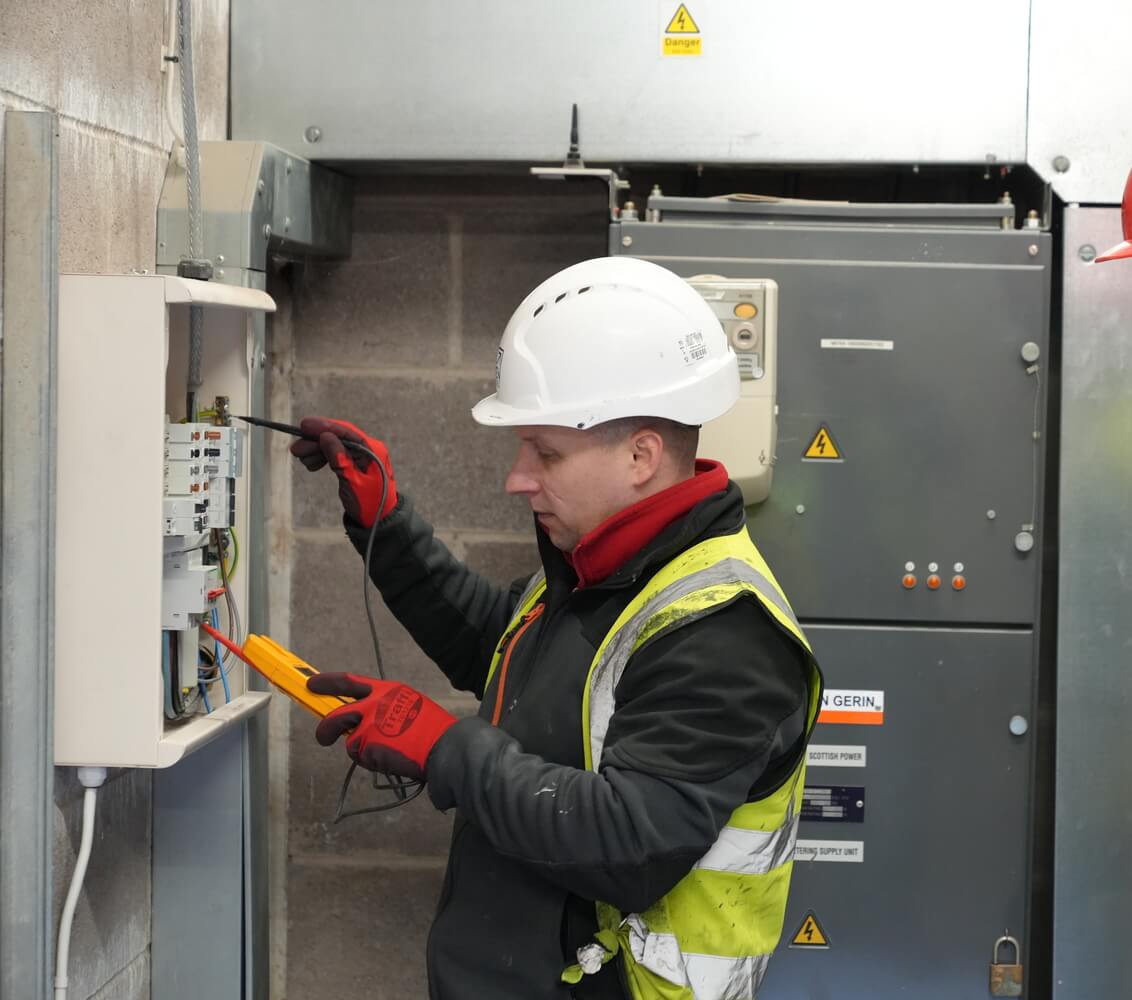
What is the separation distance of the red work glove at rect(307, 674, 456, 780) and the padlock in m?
1.16

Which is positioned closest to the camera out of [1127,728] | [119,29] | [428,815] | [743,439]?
[119,29]

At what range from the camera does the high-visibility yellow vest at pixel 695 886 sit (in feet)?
4.30

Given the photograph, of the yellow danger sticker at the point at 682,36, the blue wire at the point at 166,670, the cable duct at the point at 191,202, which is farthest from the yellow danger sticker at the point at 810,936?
the yellow danger sticker at the point at 682,36

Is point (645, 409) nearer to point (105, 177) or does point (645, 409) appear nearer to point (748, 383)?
point (748, 383)

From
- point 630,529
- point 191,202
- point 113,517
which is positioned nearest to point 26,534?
point 113,517

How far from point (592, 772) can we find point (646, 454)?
363mm

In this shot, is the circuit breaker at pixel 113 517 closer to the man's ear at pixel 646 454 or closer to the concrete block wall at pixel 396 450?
the man's ear at pixel 646 454

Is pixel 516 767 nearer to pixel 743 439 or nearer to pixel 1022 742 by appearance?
pixel 743 439

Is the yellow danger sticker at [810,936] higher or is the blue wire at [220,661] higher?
the blue wire at [220,661]

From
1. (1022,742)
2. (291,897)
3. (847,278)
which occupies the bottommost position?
(291,897)

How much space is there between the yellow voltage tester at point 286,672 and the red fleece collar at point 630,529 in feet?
1.20

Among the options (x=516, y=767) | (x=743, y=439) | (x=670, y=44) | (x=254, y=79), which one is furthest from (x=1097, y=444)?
(x=254, y=79)

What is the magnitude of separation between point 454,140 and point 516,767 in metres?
1.23

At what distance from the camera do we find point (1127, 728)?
6.81 feet
